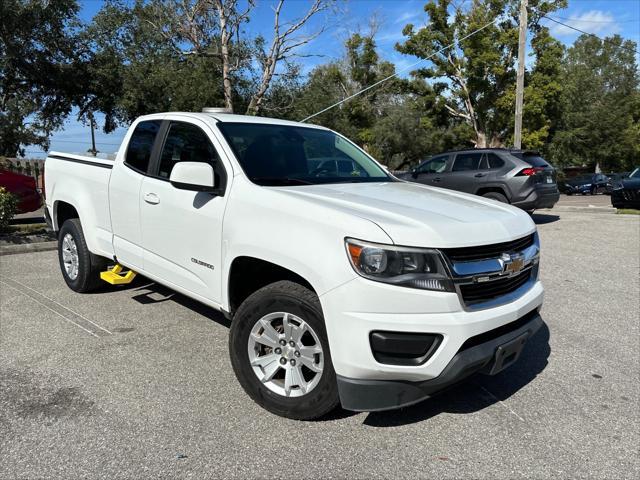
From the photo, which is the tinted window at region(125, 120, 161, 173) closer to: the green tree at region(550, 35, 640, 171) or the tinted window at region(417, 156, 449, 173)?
the tinted window at region(417, 156, 449, 173)

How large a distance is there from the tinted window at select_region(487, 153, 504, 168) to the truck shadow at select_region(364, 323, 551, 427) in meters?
8.09

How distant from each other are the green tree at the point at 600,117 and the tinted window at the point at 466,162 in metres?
31.1

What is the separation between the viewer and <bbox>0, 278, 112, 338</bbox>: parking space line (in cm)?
449

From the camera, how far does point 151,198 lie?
4.01 m

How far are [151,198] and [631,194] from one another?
13588 millimetres

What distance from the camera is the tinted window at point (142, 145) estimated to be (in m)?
4.33

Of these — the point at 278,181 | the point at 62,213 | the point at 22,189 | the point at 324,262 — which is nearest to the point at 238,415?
the point at 324,262

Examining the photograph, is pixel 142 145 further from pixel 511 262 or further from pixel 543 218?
pixel 543 218

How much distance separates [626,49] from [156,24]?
49.7 m

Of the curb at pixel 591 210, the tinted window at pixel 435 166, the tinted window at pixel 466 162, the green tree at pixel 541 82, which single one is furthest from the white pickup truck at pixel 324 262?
the green tree at pixel 541 82

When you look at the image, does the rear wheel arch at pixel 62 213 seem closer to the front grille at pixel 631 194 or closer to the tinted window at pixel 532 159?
the tinted window at pixel 532 159

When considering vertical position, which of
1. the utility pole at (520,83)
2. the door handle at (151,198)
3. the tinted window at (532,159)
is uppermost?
the utility pole at (520,83)

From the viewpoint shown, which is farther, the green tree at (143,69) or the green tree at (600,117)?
the green tree at (600,117)

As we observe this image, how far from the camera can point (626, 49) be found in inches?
2050
